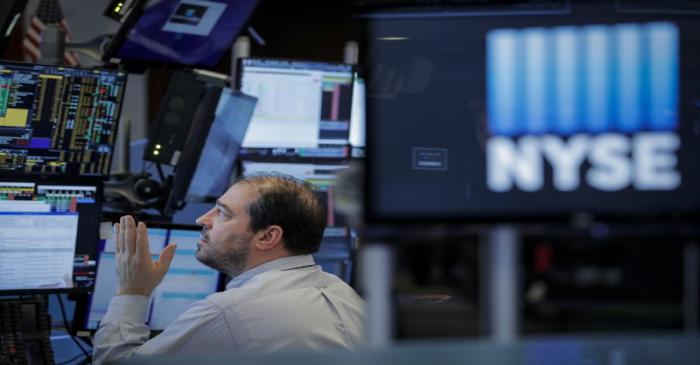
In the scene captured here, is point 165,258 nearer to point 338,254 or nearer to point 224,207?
point 224,207

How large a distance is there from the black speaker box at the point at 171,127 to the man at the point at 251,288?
662 millimetres

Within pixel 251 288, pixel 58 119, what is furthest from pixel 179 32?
pixel 251 288

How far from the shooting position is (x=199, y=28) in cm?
379

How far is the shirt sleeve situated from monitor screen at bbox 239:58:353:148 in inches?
60.8

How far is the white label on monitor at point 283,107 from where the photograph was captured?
4.10 meters

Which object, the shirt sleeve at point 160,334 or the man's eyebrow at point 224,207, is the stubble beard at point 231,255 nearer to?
the man's eyebrow at point 224,207

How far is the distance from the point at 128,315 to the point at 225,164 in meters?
1.34

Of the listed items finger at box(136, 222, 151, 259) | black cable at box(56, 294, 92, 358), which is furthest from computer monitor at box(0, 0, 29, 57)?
finger at box(136, 222, 151, 259)

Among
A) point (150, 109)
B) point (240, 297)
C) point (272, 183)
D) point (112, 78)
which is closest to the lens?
point (240, 297)

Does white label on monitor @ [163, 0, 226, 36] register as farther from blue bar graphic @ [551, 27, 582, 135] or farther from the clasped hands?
blue bar graphic @ [551, 27, 582, 135]

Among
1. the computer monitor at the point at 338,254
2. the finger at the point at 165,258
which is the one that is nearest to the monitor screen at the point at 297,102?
the computer monitor at the point at 338,254

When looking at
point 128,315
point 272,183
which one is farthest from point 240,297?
point 272,183

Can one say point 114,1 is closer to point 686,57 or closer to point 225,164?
point 225,164

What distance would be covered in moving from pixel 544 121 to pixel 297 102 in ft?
9.97
